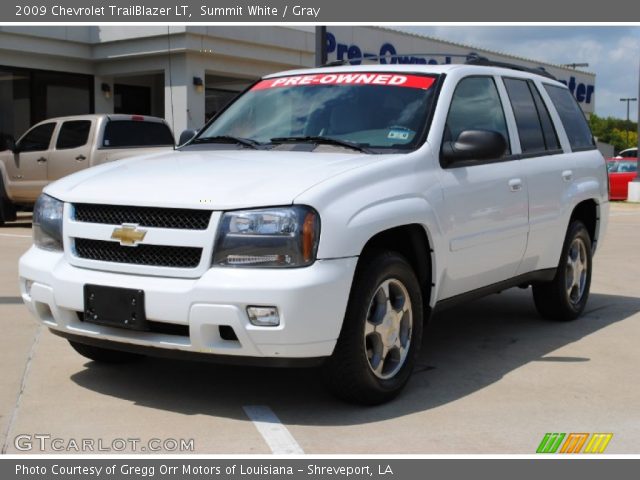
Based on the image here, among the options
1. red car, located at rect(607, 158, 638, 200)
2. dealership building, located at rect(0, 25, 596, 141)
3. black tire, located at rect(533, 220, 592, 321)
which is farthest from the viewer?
red car, located at rect(607, 158, 638, 200)

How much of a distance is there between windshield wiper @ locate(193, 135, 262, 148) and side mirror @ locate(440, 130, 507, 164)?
1129 millimetres

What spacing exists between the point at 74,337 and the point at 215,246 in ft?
3.41

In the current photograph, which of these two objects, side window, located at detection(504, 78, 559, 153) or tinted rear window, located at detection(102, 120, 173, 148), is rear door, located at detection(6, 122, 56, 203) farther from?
side window, located at detection(504, 78, 559, 153)

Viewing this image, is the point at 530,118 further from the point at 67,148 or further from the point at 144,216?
the point at 67,148

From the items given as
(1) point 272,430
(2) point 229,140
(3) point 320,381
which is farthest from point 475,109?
(1) point 272,430

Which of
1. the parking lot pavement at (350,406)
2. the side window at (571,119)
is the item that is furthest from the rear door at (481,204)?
the side window at (571,119)

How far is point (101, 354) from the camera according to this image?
5.41m

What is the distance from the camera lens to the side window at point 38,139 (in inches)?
600

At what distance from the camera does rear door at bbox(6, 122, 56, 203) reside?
15180 mm

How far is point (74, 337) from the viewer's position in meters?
4.68

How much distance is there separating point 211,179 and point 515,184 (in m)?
2.29

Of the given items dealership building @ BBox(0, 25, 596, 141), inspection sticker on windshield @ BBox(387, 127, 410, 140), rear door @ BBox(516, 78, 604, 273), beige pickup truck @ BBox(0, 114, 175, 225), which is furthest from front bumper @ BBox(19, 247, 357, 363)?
dealership building @ BBox(0, 25, 596, 141)
